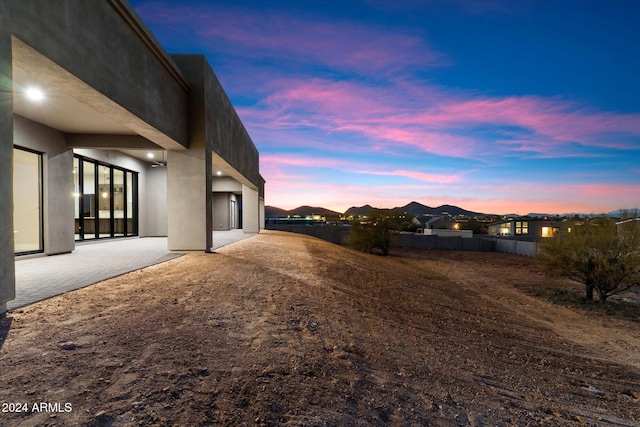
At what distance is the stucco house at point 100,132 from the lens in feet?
12.9

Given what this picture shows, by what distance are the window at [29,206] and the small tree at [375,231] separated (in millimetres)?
21628

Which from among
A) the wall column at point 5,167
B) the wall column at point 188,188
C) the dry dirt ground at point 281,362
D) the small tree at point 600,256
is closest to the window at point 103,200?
the wall column at point 188,188

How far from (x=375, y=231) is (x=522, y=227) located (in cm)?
3922

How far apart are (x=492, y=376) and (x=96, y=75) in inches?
294

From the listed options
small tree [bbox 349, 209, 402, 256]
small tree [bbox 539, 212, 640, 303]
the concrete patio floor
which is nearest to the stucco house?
the concrete patio floor

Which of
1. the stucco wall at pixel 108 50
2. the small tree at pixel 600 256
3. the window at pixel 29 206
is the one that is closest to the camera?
the stucco wall at pixel 108 50

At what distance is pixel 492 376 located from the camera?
404cm

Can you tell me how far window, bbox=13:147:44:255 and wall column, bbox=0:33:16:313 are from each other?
22.9 ft

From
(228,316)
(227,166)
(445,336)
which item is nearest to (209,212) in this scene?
(227,166)

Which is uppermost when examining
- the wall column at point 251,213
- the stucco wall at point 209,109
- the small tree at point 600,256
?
the stucco wall at point 209,109

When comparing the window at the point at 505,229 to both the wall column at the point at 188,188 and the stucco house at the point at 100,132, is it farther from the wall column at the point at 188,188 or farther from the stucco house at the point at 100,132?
the wall column at the point at 188,188

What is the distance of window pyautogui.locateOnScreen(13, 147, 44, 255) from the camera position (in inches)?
353

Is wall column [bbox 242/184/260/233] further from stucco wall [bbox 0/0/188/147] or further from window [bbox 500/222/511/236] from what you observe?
window [bbox 500/222/511/236]

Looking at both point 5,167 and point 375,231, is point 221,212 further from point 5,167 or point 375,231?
point 5,167
